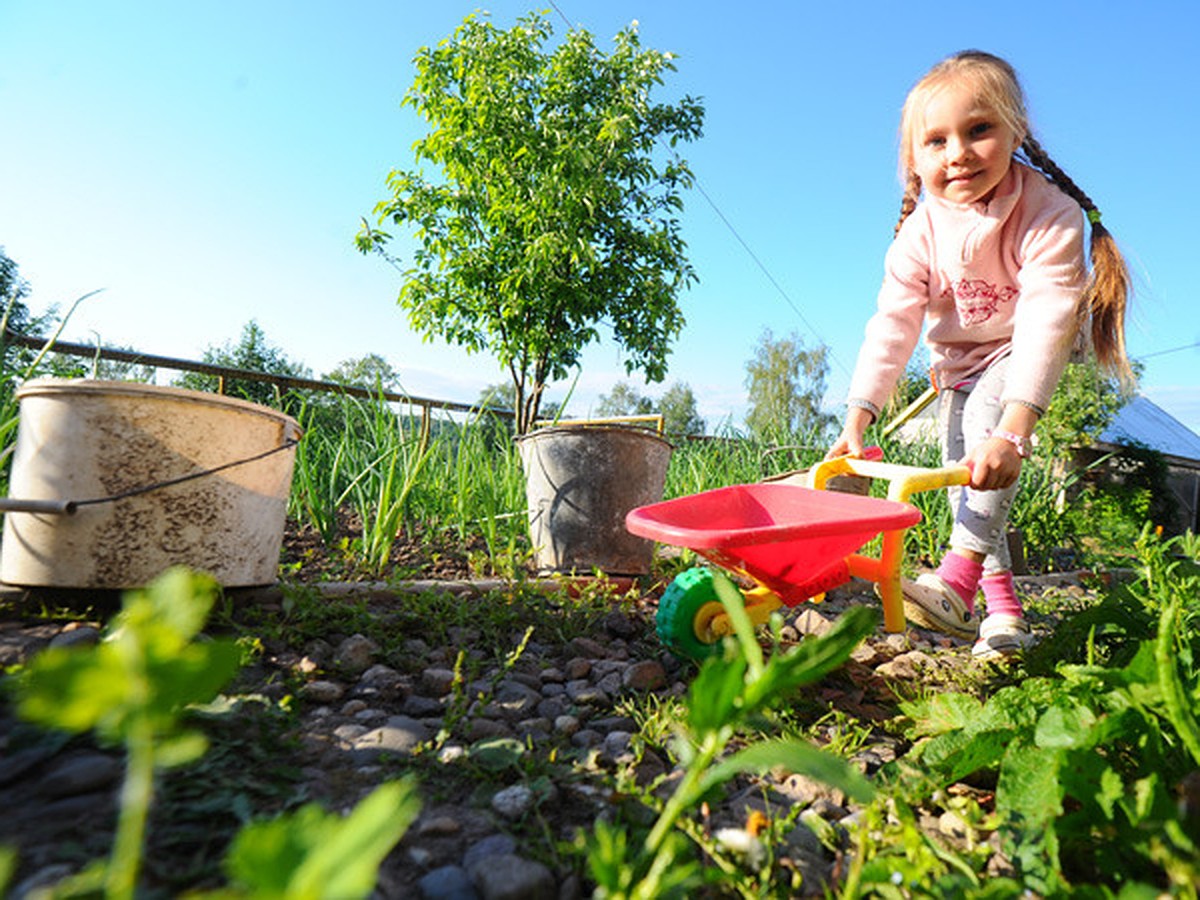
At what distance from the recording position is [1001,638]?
2020mm

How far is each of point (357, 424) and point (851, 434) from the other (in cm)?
218

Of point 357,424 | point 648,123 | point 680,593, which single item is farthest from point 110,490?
point 648,123

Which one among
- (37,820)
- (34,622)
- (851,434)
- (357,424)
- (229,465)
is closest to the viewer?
(37,820)

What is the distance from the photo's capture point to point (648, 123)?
10805 mm

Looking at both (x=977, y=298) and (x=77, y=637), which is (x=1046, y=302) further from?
(x=77, y=637)

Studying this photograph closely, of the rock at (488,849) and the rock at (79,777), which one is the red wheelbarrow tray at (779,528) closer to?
the rock at (488,849)

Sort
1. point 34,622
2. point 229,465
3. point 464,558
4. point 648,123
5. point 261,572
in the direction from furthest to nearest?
1. point 648,123
2. point 464,558
3. point 261,572
4. point 229,465
5. point 34,622

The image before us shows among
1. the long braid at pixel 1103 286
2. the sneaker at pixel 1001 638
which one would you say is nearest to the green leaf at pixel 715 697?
the sneaker at pixel 1001 638

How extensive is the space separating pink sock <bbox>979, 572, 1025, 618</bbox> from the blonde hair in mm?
665

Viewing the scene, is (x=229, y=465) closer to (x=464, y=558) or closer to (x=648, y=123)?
(x=464, y=558)

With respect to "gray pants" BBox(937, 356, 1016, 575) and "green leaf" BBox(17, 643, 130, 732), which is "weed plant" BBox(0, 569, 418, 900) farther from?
"gray pants" BBox(937, 356, 1016, 575)

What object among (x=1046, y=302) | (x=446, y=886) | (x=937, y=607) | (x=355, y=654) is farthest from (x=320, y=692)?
(x=1046, y=302)

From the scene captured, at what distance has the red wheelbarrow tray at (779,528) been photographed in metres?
1.55

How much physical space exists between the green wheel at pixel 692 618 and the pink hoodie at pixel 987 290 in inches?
38.6
